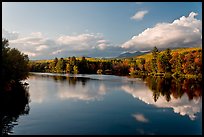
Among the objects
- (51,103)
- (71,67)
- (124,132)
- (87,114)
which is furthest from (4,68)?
(71,67)

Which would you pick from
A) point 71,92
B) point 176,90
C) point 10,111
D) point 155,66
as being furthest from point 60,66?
point 10,111

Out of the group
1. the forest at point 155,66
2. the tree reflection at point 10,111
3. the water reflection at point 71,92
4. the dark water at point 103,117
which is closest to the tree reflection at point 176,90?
the dark water at point 103,117

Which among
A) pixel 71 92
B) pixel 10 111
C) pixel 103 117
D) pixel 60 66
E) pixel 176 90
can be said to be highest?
pixel 60 66

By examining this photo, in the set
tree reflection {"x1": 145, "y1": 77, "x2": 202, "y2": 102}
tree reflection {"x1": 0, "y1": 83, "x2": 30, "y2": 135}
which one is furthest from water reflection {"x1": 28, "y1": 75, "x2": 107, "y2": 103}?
tree reflection {"x1": 145, "y1": 77, "x2": 202, "y2": 102}

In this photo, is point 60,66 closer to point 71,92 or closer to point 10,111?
point 71,92

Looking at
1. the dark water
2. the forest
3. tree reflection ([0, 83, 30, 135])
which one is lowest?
the dark water

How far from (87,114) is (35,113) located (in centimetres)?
438

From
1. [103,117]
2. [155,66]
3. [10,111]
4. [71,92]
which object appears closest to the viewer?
[103,117]

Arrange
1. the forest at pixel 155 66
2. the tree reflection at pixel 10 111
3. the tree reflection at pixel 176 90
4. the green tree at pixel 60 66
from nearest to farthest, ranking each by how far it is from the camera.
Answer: the tree reflection at pixel 10 111, the tree reflection at pixel 176 90, the forest at pixel 155 66, the green tree at pixel 60 66

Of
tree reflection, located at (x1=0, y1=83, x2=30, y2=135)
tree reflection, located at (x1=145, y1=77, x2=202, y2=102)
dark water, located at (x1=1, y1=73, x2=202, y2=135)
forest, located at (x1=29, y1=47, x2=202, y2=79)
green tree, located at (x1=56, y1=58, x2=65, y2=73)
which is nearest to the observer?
dark water, located at (x1=1, y1=73, x2=202, y2=135)

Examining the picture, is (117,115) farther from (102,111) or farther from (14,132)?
(14,132)

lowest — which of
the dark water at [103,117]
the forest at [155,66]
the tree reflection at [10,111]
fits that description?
the dark water at [103,117]

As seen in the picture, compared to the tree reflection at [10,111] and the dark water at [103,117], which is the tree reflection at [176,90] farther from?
the tree reflection at [10,111]

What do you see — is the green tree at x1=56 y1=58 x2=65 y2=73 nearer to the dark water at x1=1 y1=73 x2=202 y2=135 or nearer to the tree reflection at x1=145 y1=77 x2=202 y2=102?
the tree reflection at x1=145 y1=77 x2=202 y2=102
